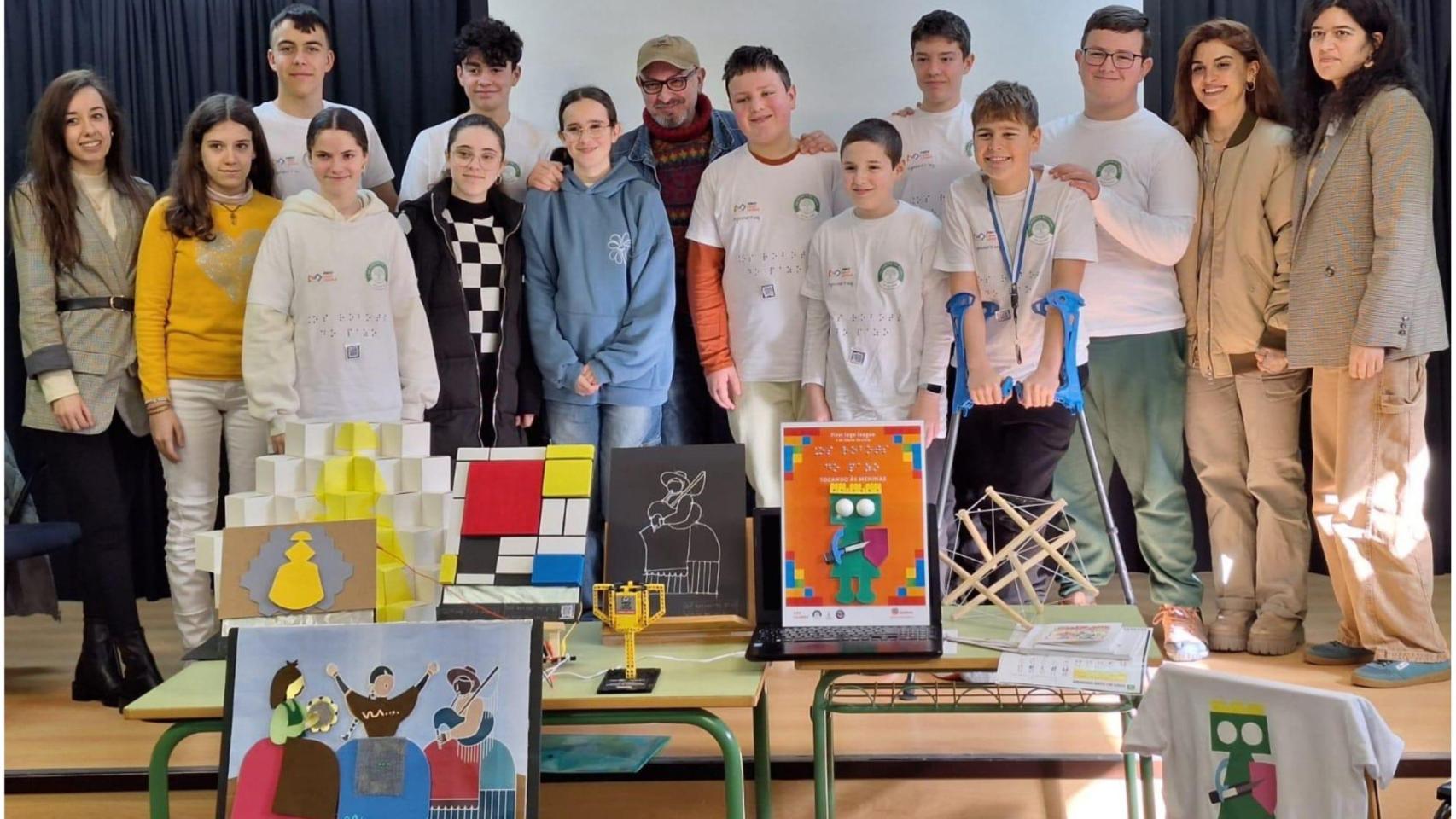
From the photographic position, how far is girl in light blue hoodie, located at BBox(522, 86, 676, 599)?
3.66 meters

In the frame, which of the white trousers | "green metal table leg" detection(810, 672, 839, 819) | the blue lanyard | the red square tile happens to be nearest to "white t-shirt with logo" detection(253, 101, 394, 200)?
the white trousers

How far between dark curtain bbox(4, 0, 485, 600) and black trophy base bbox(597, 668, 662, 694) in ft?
9.42

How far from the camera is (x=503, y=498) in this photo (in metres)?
2.50

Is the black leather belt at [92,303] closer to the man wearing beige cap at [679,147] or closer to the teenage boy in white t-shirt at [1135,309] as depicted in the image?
the man wearing beige cap at [679,147]

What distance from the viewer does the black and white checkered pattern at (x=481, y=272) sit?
370cm

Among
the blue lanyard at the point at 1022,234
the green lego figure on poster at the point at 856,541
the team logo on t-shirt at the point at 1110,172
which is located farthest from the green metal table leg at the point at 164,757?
the team logo on t-shirt at the point at 1110,172

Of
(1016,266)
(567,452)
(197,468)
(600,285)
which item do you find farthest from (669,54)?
(197,468)

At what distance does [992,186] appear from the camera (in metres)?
3.46

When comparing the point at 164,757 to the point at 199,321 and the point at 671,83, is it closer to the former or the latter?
the point at 199,321

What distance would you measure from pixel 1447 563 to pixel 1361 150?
2242mm

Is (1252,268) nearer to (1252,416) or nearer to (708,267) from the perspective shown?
(1252,416)

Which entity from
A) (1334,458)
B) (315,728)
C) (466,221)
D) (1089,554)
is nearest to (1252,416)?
(1334,458)

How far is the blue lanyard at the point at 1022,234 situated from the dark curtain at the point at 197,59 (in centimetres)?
203

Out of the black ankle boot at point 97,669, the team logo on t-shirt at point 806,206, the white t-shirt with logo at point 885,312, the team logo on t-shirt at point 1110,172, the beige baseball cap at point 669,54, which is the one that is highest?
the beige baseball cap at point 669,54
